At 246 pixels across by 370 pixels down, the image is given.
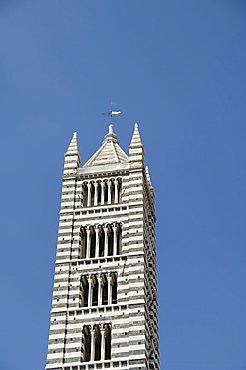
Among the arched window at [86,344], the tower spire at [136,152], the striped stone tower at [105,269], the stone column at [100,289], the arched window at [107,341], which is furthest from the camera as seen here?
the tower spire at [136,152]

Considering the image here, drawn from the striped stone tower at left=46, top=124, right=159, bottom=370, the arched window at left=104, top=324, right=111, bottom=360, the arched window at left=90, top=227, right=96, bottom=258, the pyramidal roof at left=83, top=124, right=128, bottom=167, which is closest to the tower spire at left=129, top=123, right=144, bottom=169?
the striped stone tower at left=46, top=124, right=159, bottom=370

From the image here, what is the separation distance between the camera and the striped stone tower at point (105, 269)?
1307 inches

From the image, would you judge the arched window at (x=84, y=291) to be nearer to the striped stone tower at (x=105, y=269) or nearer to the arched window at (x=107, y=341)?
the striped stone tower at (x=105, y=269)

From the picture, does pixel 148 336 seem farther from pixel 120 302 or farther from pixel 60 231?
pixel 60 231

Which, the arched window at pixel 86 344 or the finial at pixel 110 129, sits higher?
the finial at pixel 110 129

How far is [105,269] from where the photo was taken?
35.4 meters

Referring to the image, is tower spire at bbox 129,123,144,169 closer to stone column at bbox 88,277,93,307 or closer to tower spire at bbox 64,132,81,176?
tower spire at bbox 64,132,81,176

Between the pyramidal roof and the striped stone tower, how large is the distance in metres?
0.06

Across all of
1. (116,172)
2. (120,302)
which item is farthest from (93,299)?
(116,172)

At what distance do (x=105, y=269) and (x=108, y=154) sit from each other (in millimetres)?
7426

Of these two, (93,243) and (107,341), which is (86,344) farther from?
(93,243)

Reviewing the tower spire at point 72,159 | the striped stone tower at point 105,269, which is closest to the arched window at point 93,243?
the striped stone tower at point 105,269

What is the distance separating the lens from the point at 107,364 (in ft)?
107

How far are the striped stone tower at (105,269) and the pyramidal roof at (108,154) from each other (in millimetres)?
59
